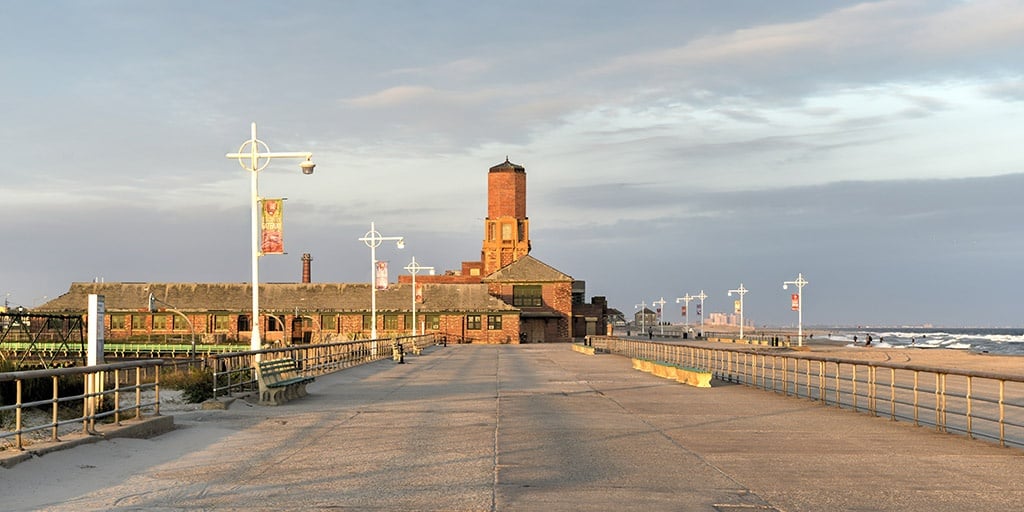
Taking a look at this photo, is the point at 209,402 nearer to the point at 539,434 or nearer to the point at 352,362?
the point at 539,434

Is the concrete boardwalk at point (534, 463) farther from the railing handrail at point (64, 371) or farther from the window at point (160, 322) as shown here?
the window at point (160, 322)

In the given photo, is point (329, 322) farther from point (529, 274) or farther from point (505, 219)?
point (505, 219)

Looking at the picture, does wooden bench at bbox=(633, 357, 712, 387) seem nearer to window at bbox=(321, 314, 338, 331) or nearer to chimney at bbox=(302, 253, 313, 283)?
window at bbox=(321, 314, 338, 331)

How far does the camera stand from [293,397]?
26.5 m

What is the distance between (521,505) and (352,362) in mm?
37431

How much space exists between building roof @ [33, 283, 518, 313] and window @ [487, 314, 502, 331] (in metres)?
1.14

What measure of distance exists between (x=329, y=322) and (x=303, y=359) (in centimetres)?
7505

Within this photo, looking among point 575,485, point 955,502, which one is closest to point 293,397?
point 575,485

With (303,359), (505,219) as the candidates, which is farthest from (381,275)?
(505,219)

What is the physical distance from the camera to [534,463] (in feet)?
46.4

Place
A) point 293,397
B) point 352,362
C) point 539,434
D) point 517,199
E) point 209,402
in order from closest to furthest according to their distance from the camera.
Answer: point 539,434 → point 209,402 → point 293,397 → point 352,362 → point 517,199

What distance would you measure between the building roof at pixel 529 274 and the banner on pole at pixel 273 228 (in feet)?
298

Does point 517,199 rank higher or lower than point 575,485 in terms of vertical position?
higher

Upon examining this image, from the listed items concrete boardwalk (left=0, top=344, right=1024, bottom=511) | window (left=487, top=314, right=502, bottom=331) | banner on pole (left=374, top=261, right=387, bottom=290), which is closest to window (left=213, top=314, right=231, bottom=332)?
window (left=487, top=314, right=502, bottom=331)
